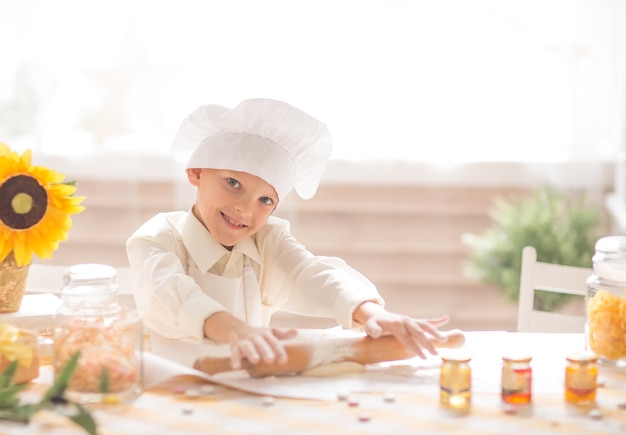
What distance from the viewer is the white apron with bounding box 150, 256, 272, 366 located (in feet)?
5.18

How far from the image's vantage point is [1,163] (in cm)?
149

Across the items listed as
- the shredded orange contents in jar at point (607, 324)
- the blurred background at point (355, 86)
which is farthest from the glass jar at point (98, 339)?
the blurred background at point (355, 86)

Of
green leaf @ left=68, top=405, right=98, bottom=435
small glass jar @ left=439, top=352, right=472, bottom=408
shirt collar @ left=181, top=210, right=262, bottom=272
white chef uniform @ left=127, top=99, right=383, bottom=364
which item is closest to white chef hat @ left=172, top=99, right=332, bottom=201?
white chef uniform @ left=127, top=99, right=383, bottom=364

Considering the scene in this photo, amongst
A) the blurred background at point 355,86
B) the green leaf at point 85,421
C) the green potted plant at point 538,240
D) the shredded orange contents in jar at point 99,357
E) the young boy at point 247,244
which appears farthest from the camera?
the blurred background at point 355,86

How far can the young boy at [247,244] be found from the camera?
5.13 ft

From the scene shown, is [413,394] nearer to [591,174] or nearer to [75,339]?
[75,339]

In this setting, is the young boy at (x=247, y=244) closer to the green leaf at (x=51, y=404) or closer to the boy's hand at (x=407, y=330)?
the boy's hand at (x=407, y=330)

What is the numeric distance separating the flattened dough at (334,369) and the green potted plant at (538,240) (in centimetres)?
181

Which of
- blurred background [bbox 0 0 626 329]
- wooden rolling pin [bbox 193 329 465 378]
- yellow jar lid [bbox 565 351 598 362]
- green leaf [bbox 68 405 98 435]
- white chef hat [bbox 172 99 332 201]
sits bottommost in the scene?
green leaf [bbox 68 405 98 435]

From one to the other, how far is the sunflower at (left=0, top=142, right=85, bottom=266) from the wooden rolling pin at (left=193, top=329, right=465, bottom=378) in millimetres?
339

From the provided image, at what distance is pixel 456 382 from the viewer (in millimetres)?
1316

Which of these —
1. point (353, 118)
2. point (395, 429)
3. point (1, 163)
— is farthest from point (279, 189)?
point (353, 118)

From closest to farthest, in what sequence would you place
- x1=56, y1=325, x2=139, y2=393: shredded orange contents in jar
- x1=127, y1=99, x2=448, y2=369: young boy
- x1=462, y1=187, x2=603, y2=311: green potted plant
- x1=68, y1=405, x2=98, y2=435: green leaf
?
x1=68, y1=405, x2=98, y2=435: green leaf
x1=56, y1=325, x2=139, y2=393: shredded orange contents in jar
x1=127, y1=99, x2=448, y2=369: young boy
x1=462, y1=187, x2=603, y2=311: green potted plant

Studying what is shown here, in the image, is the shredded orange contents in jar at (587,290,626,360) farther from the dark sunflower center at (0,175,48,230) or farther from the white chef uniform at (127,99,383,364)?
the dark sunflower center at (0,175,48,230)
